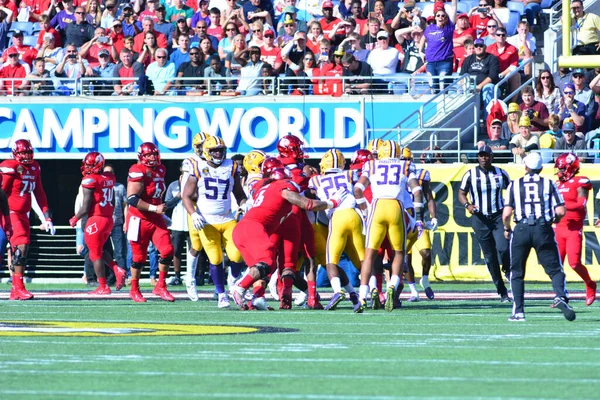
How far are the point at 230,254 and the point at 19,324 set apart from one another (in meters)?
2.87

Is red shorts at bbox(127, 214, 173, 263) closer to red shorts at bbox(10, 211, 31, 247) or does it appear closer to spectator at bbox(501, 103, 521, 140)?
red shorts at bbox(10, 211, 31, 247)

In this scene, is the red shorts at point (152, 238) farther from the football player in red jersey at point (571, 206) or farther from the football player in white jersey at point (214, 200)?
the football player in red jersey at point (571, 206)

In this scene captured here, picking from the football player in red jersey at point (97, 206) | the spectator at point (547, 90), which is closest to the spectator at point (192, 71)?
the spectator at point (547, 90)

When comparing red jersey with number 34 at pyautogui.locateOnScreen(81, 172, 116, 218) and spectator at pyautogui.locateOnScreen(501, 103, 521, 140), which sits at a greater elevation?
spectator at pyautogui.locateOnScreen(501, 103, 521, 140)

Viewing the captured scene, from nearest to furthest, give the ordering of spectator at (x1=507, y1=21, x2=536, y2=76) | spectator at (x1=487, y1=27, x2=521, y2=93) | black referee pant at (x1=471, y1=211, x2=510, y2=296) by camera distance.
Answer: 1. black referee pant at (x1=471, y1=211, x2=510, y2=296)
2. spectator at (x1=487, y1=27, x2=521, y2=93)
3. spectator at (x1=507, y1=21, x2=536, y2=76)

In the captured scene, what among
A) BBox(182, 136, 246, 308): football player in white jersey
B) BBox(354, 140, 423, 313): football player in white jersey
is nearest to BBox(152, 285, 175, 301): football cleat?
BBox(182, 136, 246, 308): football player in white jersey

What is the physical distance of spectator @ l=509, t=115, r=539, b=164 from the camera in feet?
61.9

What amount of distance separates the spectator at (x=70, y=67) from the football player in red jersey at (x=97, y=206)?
7.01 m

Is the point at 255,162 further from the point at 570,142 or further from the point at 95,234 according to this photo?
the point at 570,142

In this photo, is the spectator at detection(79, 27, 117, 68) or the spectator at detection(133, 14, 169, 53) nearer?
the spectator at detection(133, 14, 169, 53)

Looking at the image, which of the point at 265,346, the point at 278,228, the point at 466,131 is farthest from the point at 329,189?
the point at 466,131

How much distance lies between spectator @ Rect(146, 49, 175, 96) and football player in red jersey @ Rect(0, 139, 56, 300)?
706cm

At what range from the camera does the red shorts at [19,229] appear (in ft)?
48.0

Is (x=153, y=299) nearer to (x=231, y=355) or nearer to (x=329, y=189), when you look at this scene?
(x=329, y=189)
